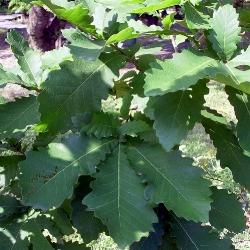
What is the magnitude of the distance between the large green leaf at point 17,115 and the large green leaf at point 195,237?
42 cm

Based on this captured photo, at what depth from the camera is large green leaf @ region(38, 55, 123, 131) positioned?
1076 mm

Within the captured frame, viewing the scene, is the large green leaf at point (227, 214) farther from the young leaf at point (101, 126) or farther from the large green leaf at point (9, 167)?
the large green leaf at point (9, 167)

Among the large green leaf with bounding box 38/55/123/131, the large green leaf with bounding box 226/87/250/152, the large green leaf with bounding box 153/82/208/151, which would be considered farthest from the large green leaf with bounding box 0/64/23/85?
the large green leaf with bounding box 226/87/250/152

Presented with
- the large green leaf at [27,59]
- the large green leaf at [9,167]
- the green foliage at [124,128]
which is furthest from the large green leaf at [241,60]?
the large green leaf at [9,167]

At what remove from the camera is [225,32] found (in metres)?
1.08

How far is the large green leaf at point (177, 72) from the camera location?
895mm

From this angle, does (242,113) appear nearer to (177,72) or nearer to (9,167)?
(177,72)

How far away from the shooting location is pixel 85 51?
99 centimetres

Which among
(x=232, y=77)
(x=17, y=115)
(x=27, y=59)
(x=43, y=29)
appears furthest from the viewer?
(x=43, y=29)

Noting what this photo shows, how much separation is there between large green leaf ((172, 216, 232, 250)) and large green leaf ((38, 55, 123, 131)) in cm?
35

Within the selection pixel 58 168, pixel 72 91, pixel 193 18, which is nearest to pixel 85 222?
pixel 58 168

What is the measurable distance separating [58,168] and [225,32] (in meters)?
0.45

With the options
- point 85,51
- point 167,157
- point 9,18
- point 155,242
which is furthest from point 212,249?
point 9,18

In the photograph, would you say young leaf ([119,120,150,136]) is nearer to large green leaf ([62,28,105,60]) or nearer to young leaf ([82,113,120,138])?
young leaf ([82,113,120,138])
